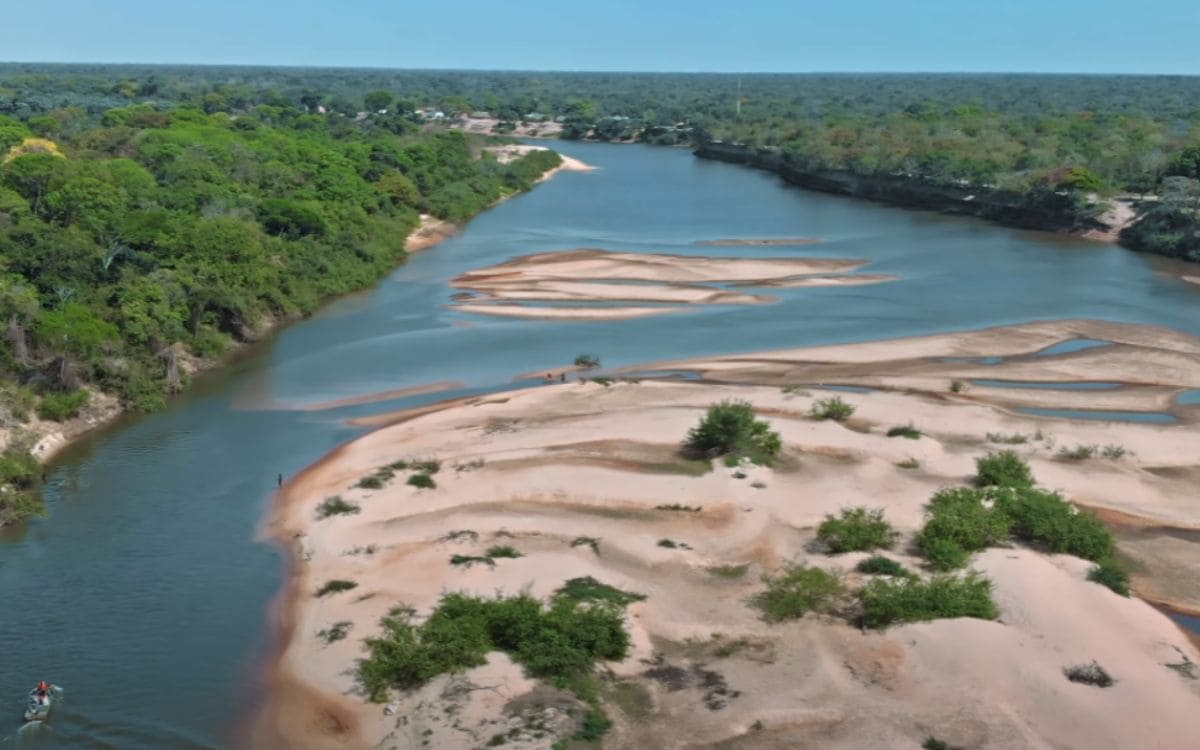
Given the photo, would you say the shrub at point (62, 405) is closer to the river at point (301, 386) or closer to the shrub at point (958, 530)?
the river at point (301, 386)

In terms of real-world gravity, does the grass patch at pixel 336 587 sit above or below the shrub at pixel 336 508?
below

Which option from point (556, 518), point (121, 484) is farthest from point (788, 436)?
point (121, 484)

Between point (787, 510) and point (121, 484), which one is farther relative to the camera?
point (121, 484)

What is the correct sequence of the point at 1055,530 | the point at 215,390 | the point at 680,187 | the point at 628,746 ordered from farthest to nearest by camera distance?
the point at 680,187, the point at 215,390, the point at 1055,530, the point at 628,746

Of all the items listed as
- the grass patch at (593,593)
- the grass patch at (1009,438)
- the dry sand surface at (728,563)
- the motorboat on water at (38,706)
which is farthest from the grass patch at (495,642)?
the grass patch at (1009,438)

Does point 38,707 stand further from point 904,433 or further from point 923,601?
point 904,433

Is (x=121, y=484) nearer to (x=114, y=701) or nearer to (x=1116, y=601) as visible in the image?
(x=114, y=701)

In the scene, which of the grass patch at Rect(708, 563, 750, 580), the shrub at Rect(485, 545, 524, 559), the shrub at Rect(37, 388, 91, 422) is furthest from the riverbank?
the grass patch at Rect(708, 563, 750, 580)

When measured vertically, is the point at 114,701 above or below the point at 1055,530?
below
